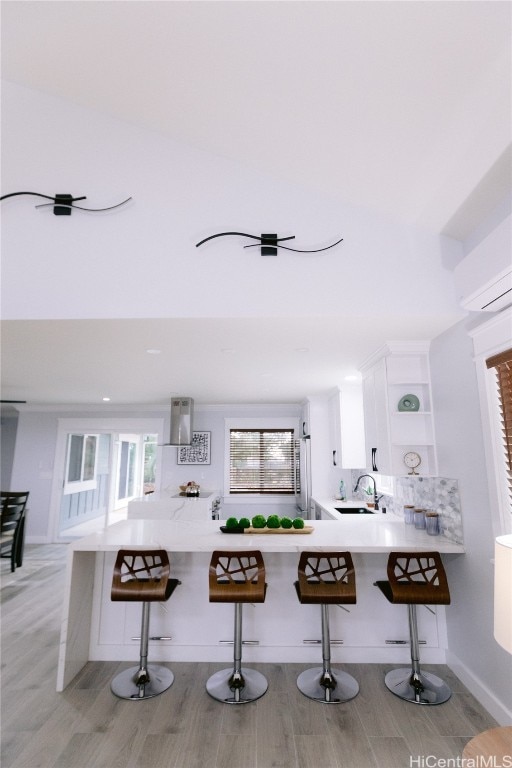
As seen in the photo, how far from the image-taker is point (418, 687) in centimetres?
252

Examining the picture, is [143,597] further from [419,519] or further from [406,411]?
[406,411]

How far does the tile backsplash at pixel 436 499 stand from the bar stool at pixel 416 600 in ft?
0.99

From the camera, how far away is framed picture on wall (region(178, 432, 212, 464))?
6.52 meters

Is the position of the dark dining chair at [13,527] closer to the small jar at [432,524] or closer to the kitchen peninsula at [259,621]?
the kitchen peninsula at [259,621]

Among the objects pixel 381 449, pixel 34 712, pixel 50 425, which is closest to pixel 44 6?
pixel 381 449

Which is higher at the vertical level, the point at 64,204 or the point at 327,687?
the point at 64,204

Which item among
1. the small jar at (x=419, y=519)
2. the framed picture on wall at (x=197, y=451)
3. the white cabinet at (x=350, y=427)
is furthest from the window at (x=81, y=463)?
the small jar at (x=419, y=519)

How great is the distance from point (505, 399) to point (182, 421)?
4.49 metres

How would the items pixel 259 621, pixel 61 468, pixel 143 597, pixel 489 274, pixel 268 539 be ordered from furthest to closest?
pixel 61 468
pixel 259 621
pixel 268 539
pixel 143 597
pixel 489 274

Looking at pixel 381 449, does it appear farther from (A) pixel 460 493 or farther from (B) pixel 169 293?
(B) pixel 169 293

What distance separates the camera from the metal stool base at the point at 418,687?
2441 mm

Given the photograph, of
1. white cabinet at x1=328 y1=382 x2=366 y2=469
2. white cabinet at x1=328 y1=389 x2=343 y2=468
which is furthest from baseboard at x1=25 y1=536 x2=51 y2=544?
white cabinet at x1=328 y1=382 x2=366 y2=469

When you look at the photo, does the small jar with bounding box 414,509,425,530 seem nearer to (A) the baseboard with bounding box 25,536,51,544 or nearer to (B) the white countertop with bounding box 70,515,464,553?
(B) the white countertop with bounding box 70,515,464,553

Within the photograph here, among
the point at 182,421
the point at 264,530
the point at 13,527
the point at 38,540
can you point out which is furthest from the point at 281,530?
the point at 38,540
